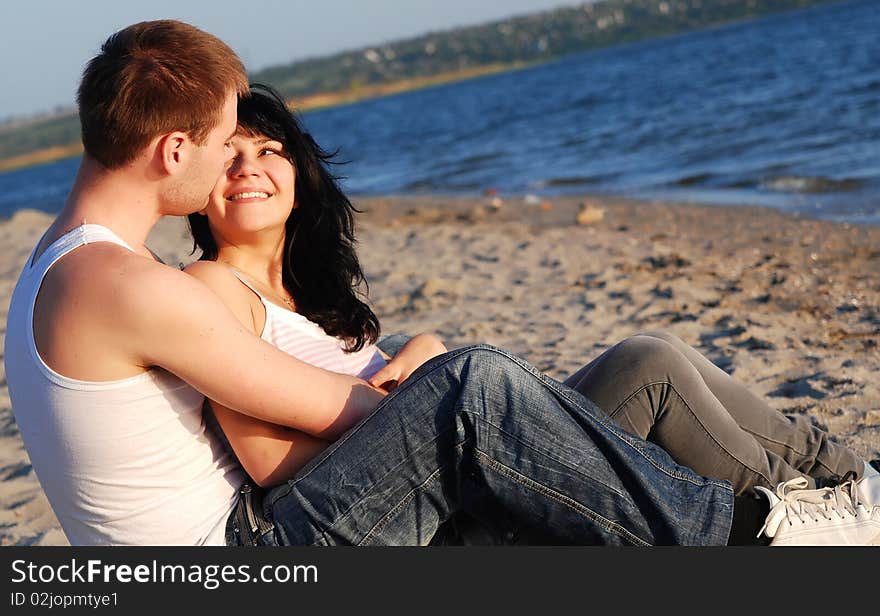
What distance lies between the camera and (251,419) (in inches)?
92.7

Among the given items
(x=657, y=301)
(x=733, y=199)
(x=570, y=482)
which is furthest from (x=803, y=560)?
(x=733, y=199)

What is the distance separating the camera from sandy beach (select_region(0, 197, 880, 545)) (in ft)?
13.6

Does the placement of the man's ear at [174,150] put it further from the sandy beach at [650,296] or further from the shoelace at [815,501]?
the sandy beach at [650,296]

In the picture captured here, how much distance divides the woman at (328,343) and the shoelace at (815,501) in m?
0.06

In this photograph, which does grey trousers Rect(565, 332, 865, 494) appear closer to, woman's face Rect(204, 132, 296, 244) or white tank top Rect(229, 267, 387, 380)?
white tank top Rect(229, 267, 387, 380)

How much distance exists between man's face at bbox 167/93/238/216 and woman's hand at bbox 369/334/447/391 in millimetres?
736

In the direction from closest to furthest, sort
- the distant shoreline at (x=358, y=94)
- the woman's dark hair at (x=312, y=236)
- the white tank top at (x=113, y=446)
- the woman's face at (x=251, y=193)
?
the white tank top at (x=113, y=446) < the woman's face at (x=251, y=193) < the woman's dark hair at (x=312, y=236) < the distant shoreline at (x=358, y=94)

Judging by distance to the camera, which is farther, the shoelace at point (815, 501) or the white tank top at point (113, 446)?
the shoelace at point (815, 501)

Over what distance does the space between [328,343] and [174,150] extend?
34.5 inches

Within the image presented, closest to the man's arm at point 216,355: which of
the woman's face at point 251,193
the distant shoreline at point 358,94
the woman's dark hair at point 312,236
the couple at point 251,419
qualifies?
the couple at point 251,419

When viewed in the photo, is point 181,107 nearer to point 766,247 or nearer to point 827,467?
point 827,467

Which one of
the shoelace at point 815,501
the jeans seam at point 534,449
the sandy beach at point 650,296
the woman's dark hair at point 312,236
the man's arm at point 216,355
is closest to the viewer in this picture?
the man's arm at point 216,355

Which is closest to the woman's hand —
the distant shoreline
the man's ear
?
the man's ear

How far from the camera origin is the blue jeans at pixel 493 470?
2271mm
